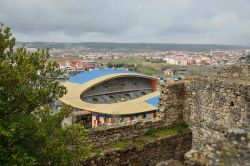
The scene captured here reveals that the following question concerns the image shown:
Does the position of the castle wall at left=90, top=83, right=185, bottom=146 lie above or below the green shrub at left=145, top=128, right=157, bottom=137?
above

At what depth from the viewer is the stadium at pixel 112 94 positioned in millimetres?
44059

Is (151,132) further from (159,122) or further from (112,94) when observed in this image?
(112,94)

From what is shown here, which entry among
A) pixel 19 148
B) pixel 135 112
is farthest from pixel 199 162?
pixel 135 112

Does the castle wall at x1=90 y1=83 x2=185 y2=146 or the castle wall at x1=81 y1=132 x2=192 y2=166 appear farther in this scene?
the castle wall at x1=90 y1=83 x2=185 y2=146

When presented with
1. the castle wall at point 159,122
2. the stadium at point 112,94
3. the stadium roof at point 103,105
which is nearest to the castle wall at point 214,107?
the castle wall at point 159,122

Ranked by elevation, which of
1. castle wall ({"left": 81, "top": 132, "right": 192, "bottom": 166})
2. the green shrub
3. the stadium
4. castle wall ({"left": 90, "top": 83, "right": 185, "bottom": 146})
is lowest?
the stadium

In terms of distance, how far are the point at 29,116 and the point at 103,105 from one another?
4014 centimetres

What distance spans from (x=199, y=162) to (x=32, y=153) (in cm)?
426

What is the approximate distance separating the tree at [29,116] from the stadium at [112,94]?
34104mm

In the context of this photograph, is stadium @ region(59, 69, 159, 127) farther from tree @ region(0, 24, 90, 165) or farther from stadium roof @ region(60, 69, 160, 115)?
tree @ region(0, 24, 90, 165)

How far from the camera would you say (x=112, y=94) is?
69.8 metres

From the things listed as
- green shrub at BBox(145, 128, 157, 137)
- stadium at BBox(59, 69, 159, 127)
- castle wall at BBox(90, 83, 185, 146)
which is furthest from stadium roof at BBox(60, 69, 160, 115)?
green shrub at BBox(145, 128, 157, 137)

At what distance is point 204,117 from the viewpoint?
439 inches

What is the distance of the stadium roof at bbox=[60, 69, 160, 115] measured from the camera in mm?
44250
